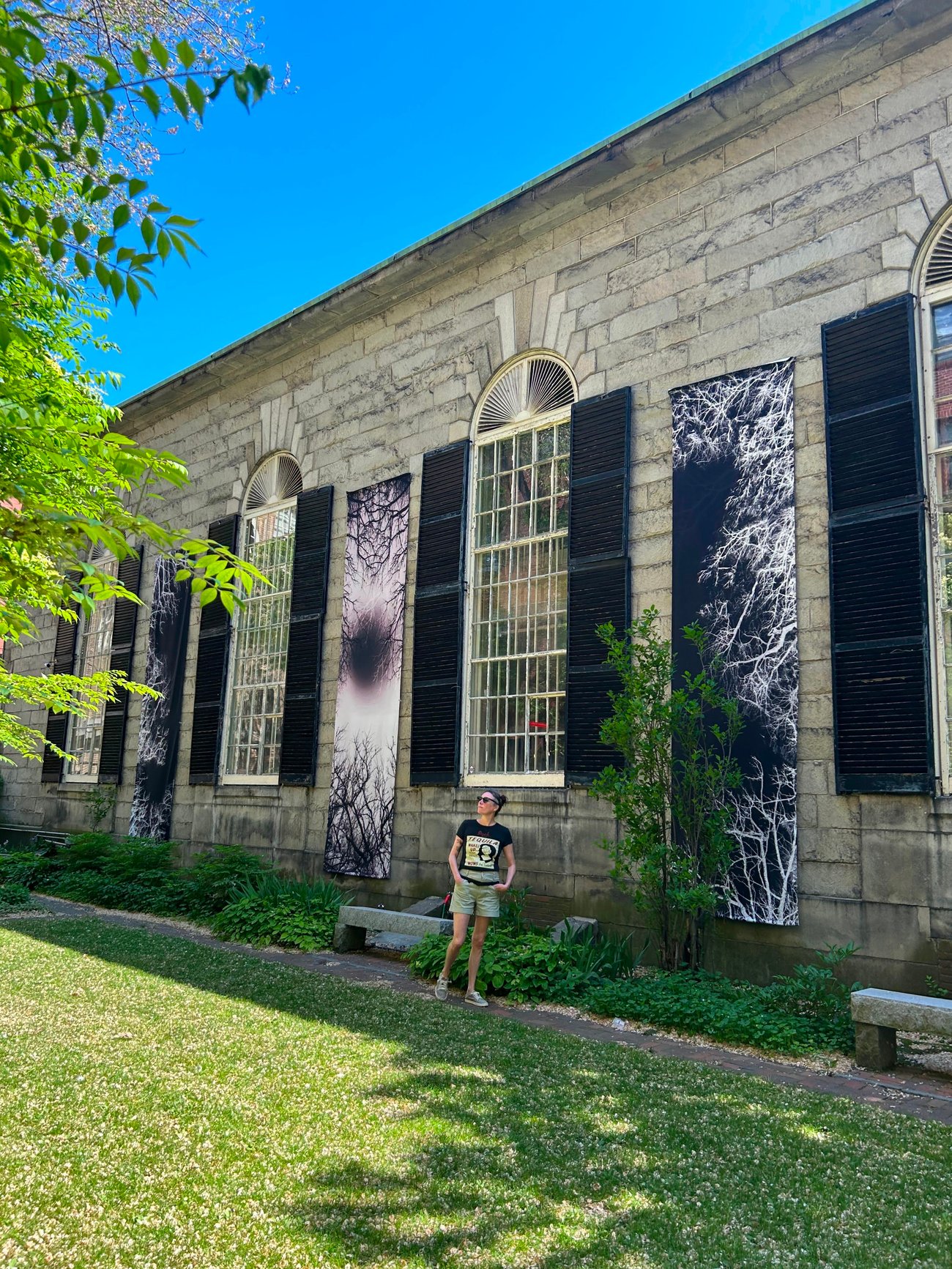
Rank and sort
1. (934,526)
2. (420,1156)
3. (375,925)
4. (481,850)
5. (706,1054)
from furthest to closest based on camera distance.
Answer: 1. (375,925)
2. (481,850)
3. (934,526)
4. (706,1054)
5. (420,1156)

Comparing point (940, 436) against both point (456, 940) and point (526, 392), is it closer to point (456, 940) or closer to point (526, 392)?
point (526, 392)

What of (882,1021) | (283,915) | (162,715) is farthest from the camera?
(162,715)

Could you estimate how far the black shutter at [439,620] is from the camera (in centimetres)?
1024

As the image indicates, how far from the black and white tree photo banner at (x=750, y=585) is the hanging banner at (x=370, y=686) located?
12.4ft

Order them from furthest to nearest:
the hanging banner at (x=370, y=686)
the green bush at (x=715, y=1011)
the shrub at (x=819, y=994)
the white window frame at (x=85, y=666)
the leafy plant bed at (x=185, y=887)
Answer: the white window frame at (x=85, y=666), the hanging banner at (x=370, y=686), the leafy plant bed at (x=185, y=887), the shrub at (x=819, y=994), the green bush at (x=715, y=1011)

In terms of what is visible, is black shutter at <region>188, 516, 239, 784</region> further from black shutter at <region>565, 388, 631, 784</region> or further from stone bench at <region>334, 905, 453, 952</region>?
black shutter at <region>565, 388, 631, 784</region>

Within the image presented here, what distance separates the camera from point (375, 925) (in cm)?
884

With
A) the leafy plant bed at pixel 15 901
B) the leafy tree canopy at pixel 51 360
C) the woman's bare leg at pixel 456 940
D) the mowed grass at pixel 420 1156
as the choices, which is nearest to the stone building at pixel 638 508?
the woman's bare leg at pixel 456 940

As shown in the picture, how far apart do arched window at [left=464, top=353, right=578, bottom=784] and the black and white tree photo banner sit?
1.56 meters

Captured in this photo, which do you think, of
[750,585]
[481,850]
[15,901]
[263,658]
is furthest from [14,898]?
[750,585]

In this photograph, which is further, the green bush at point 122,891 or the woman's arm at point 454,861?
the green bush at point 122,891

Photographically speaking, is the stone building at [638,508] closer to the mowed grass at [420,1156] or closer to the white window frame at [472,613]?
the white window frame at [472,613]

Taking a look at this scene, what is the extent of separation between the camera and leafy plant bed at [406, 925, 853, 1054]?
6113mm

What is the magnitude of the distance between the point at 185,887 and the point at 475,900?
5712mm
